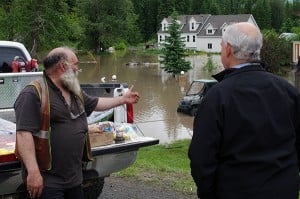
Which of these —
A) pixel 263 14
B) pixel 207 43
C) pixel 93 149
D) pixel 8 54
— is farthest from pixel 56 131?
pixel 263 14

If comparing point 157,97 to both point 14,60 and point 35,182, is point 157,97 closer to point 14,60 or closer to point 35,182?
point 14,60

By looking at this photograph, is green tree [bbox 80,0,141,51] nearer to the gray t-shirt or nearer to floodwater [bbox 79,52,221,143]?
floodwater [bbox 79,52,221,143]

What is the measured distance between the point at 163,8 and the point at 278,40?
5948cm

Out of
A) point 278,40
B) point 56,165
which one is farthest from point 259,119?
point 278,40

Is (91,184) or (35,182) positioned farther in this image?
(91,184)

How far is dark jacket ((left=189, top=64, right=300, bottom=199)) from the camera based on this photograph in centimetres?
278

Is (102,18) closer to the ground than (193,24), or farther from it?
farther from it

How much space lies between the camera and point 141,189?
238 inches

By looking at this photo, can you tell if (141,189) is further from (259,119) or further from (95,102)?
(259,119)

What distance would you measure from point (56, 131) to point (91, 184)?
138cm

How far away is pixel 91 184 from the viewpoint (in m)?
4.88

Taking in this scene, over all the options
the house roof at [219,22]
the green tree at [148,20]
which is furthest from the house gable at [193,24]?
the green tree at [148,20]

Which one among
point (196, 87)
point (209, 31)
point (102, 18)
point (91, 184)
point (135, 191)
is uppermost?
point (102, 18)

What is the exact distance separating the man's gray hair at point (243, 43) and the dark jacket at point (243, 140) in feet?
0.24
